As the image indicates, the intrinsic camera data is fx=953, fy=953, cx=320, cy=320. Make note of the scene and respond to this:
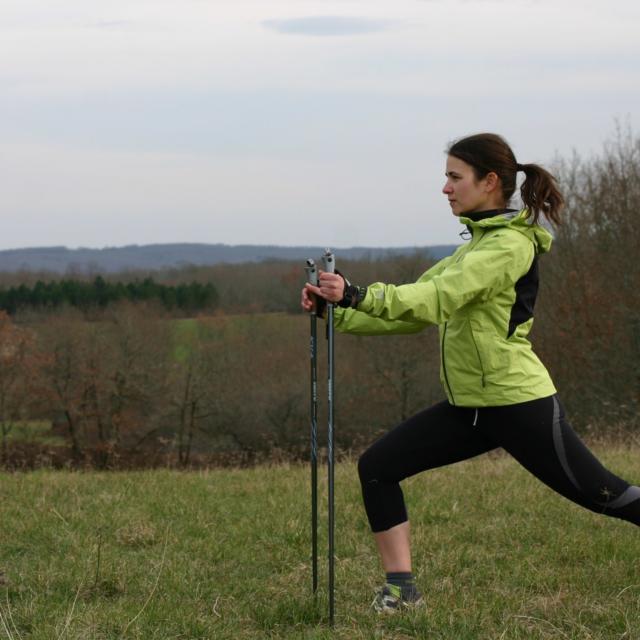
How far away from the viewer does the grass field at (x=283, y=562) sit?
13.7 feet

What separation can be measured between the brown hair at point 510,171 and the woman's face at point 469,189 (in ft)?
0.08

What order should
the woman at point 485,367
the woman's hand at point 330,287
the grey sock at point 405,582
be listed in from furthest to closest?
1. the grey sock at point 405,582
2. the woman at point 485,367
3. the woman's hand at point 330,287

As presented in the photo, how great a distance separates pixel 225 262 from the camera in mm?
61094

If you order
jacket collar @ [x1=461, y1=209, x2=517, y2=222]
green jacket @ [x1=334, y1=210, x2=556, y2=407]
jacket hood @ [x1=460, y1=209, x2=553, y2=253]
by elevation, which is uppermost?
jacket collar @ [x1=461, y1=209, x2=517, y2=222]

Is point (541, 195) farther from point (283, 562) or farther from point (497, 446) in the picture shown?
point (283, 562)

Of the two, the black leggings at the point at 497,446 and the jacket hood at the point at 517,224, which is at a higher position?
the jacket hood at the point at 517,224

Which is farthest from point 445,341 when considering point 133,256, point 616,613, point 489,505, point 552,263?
point 133,256

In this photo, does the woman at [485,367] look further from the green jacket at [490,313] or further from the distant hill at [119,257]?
the distant hill at [119,257]

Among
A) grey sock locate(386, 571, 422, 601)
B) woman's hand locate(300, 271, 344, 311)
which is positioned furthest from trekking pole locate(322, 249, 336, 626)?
grey sock locate(386, 571, 422, 601)

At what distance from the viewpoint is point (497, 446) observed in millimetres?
4375

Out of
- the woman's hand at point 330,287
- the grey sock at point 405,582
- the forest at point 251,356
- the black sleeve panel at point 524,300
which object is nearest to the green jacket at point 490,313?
the black sleeve panel at point 524,300

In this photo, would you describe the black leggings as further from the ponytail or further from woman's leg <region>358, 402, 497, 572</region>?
the ponytail

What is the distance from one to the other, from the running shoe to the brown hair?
1819 mm

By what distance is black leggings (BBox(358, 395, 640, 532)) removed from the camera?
4176mm
